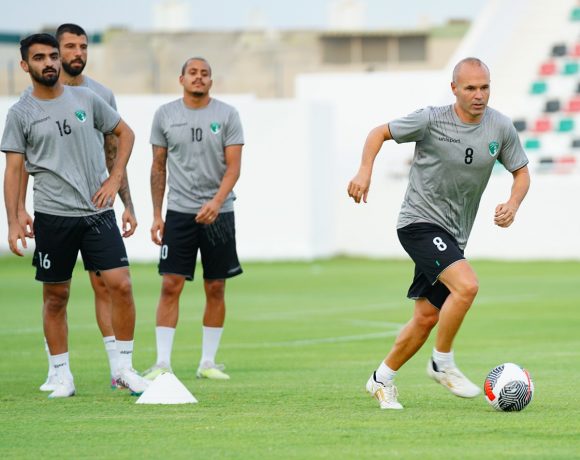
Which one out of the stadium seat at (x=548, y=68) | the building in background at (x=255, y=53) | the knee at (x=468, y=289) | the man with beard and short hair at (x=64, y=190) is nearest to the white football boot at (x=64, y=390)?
the man with beard and short hair at (x=64, y=190)

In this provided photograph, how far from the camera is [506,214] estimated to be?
9.03 m

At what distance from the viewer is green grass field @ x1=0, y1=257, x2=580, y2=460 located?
753cm

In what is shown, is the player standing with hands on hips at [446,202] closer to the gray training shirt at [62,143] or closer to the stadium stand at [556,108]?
the gray training shirt at [62,143]

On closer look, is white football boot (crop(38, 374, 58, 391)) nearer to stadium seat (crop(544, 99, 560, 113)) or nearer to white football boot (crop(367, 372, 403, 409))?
white football boot (crop(367, 372, 403, 409))

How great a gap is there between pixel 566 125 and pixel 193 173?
83.4 ft

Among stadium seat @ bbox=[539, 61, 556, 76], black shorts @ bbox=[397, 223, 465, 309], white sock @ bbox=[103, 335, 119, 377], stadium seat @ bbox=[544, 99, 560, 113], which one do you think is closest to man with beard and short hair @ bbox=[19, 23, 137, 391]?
white sock @ bbox=[103, 335, 119, 377]

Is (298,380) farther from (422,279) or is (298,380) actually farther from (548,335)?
(548,335)

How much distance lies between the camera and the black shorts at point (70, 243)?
10.1m

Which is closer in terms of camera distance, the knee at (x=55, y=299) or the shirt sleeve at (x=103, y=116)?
the shirt sleeve at (x=103, y=116)

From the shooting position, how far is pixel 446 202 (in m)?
9.34

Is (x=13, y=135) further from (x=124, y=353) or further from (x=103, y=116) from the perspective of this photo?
(x=124, y=353)

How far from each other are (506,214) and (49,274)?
3.22 meters

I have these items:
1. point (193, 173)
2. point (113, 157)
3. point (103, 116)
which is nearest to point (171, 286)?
point (193, 173)

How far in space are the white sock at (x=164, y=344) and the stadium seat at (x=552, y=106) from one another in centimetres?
2603
